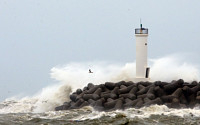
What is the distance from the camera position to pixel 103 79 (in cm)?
2647

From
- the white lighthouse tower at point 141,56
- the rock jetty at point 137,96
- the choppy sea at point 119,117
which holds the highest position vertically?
the white lighthouse tower at point 141,56

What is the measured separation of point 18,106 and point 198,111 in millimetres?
10380

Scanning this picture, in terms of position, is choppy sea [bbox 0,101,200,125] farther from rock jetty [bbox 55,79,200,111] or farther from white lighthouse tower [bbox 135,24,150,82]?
white lighthouse tower [bbox 135,24,150,82]

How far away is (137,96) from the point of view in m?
21.2

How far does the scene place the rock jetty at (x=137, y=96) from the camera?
2034 cm

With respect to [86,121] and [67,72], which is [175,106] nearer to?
[86,121]

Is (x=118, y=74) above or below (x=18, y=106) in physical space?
above

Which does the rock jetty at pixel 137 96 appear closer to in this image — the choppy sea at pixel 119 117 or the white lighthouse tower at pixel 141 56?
the choppy sea at pixel 119 117

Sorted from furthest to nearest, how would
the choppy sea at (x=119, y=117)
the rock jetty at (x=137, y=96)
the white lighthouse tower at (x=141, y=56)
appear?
the white lighthouse tower at (x=141, y=56)
the rock jetty at (x=137, y=96)
the choppy sea at (x=119, y=117)

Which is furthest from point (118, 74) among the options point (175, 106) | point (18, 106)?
point (175, 106)

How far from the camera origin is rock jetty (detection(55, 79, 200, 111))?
20344 millimetres

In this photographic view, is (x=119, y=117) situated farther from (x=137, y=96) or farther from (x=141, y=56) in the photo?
(x=141, y=56)

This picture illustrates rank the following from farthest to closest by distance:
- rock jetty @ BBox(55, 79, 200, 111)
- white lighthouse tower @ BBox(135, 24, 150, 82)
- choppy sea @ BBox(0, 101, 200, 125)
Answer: white lighthouse tower @ BBox(135, 24, 150, 82), rock jetty @ BBox(55, 79, 200, 111), choppy sea @ BBox(0, 101, 200, 125)

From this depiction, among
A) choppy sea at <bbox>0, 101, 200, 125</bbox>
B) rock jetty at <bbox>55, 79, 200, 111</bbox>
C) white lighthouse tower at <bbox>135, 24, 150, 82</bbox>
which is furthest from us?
white lighthouse tower at <bbox>135, 24, 150, 82</bbox>
